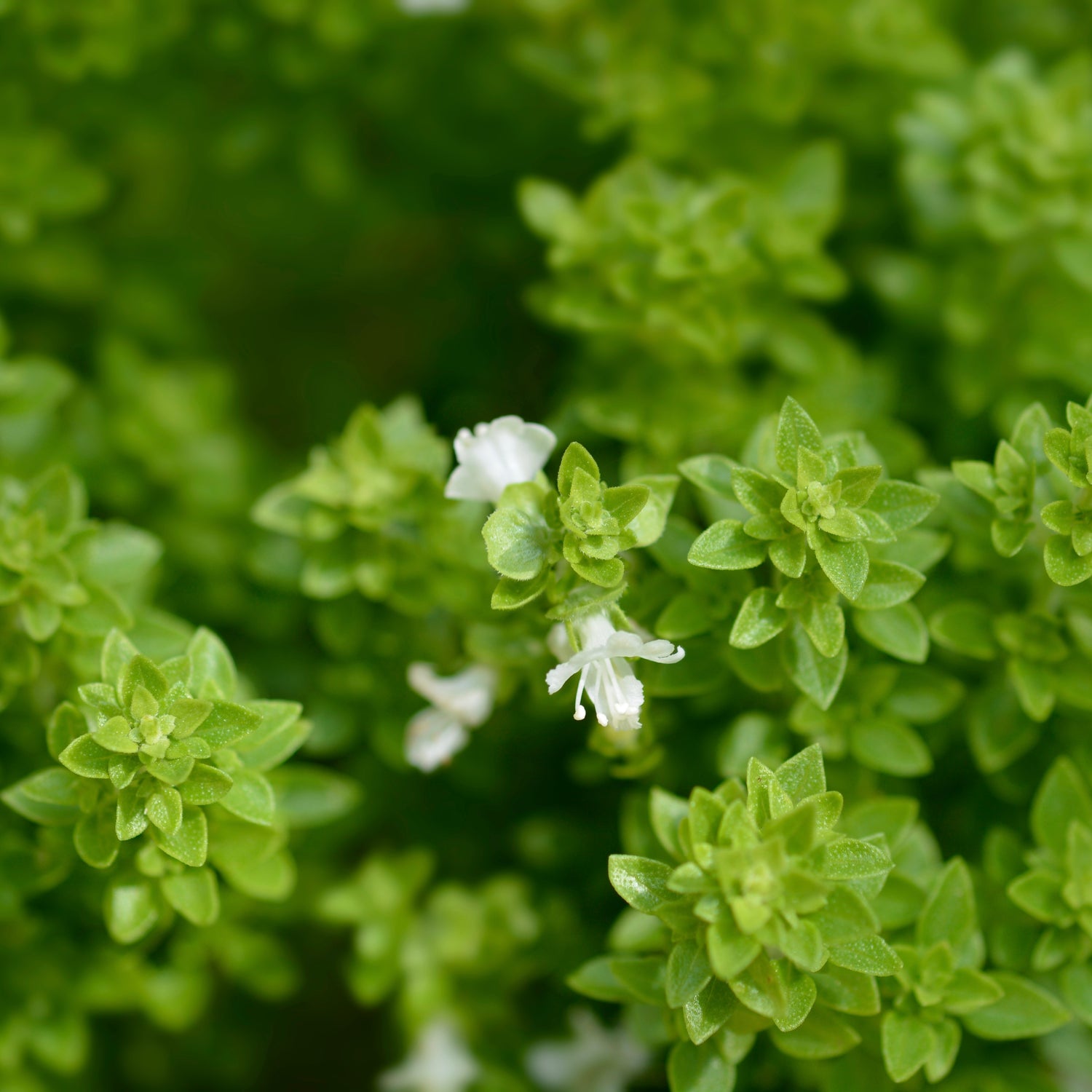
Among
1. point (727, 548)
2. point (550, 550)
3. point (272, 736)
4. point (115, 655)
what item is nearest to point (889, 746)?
point (727, 548)

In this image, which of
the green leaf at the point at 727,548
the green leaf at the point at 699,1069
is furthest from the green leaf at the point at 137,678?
the green leaf at the point at 699,1069

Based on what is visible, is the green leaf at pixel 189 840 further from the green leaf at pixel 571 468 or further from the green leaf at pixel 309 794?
the green leaf at pixel 571 468

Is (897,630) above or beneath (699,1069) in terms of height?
above

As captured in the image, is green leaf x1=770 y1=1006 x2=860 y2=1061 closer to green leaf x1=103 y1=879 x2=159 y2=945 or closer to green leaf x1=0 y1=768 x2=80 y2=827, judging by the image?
green leaf x1=103 y1=879 x2=159 y2=945

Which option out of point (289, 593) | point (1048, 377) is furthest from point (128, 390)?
point (1048, 377)

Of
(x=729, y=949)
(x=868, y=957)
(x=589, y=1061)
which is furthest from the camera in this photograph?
(x=589, y=1061)

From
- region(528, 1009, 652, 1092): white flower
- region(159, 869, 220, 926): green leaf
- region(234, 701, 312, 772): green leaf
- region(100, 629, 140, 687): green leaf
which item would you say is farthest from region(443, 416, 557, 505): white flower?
region(528, 1009, 652, 1092): white flower

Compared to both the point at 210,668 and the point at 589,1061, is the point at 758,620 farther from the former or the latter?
the point at 589,1061

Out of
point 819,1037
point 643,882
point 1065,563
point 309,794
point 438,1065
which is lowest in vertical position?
point 438,1065
